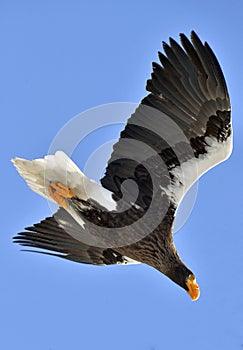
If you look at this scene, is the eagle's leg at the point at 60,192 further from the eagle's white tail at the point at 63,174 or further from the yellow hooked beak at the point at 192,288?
the yellow hooked beak at the point at 192,288

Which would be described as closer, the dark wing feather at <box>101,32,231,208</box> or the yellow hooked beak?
the dark wing feather at <box>101,32,231,208</box>

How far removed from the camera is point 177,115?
30.2ft

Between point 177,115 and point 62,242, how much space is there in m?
2.58

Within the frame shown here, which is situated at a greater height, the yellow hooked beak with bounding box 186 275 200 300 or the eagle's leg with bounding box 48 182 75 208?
the eagle's leg with bounding box 48 182 75 208

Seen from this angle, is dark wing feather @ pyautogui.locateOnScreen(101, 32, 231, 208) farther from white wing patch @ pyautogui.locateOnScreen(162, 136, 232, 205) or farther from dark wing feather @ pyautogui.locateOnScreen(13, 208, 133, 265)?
dark wing feather @ pyautogui.locateOnScreen(13, 208, 133, 265)

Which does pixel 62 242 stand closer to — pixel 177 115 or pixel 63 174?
pixel 63 174

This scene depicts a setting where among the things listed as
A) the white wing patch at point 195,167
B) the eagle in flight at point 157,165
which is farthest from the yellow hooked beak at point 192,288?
the white wing patch at point 195,167

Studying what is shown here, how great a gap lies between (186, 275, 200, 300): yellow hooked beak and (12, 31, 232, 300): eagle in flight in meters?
0.01

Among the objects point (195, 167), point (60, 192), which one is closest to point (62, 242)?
point (60, 192)

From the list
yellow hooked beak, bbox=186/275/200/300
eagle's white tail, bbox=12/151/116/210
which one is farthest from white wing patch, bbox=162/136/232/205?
yellow hooked beak, bbox=186/275/200/300

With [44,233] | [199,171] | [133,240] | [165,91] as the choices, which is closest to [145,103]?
[165,91]

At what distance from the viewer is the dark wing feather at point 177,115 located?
891cm

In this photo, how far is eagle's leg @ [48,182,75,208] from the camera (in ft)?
32.4

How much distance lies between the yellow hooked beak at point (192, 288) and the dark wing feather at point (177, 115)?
3.22 ft
